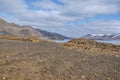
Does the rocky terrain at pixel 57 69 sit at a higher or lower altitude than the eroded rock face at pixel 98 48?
lower

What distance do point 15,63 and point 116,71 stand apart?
5.24m

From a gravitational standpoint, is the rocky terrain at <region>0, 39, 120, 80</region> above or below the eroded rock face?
below

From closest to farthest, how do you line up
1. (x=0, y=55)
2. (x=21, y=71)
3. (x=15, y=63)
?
(x=21, y=71)
(x=15, y=63)
(x=0, y=55)

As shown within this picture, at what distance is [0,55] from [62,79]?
22.8ft

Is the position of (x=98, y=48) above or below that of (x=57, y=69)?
above

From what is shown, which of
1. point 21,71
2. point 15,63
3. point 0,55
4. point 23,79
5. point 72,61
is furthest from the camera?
point 0,55

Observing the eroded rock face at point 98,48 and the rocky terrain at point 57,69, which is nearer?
the rocky terrain at point 57,69

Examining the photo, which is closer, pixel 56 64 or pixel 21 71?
pixel 21 71

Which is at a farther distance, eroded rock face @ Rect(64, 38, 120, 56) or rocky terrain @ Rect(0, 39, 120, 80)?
eroded rock face @ Rect(64, 38, 120, 56)

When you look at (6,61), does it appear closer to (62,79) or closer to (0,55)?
(0,55)

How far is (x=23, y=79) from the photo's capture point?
13.0m

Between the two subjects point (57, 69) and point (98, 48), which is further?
point (98, 48)

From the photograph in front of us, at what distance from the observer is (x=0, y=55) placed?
18.9m

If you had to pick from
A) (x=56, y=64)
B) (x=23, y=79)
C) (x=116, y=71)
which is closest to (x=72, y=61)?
(x=56, y=64)
